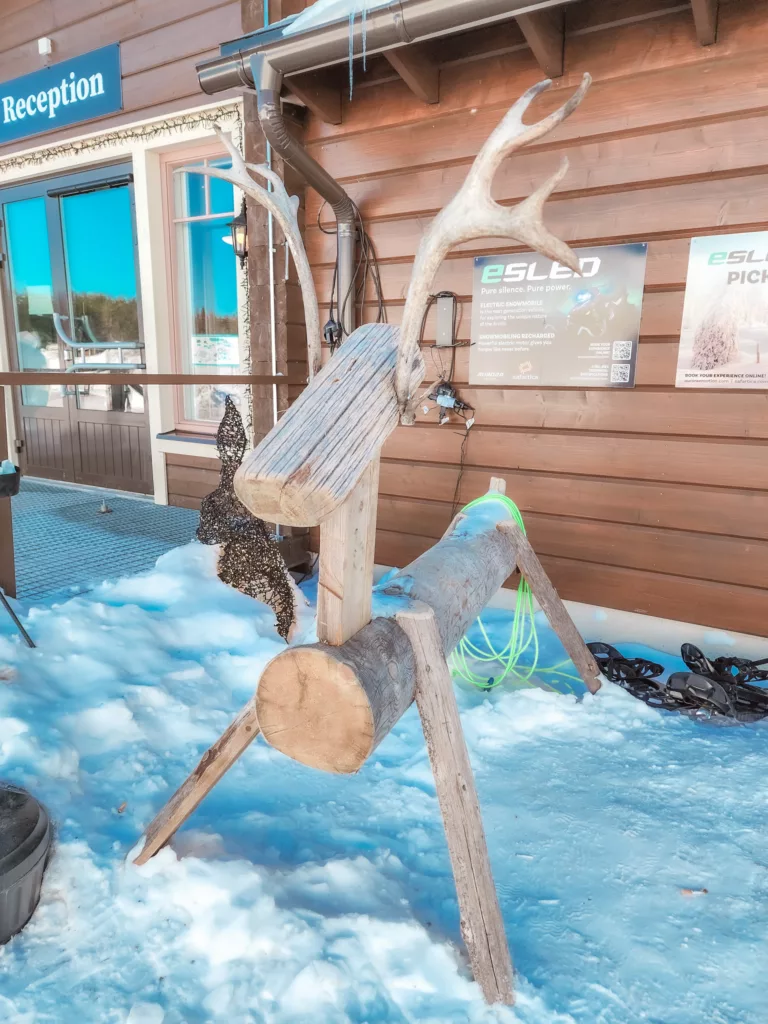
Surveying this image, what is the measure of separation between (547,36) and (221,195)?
282 centimetres

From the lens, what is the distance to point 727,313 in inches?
112

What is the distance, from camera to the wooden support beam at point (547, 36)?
271cm

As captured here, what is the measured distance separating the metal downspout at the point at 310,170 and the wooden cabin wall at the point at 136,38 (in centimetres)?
155

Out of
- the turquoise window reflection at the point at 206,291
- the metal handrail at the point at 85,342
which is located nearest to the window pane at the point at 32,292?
the metal handrail at the point at 85,342

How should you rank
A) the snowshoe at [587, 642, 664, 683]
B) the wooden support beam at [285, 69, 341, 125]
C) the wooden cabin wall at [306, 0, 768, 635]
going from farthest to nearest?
the wooden support beam at [285, 69, 341, 125] → the snowshoe at [587, 642, 664, 683] → the wooden cabin wall at [306, 0, 768, 635]

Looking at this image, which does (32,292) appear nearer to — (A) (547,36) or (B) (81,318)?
(B) (81,318)

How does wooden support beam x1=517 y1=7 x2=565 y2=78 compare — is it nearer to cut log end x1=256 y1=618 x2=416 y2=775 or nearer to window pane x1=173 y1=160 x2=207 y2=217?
cut log end x1=256 y1=618 x2=416 y2=775

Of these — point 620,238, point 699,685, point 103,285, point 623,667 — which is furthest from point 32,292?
point 699,685

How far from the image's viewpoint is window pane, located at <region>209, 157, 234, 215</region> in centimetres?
478

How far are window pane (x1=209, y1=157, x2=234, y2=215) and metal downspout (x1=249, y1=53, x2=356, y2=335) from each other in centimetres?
151

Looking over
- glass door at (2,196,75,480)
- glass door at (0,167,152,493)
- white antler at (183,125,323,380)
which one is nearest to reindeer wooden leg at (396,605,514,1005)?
white antler at (183,125,323,380)

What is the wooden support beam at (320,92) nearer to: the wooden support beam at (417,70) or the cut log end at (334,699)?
the wooden support beam at (417,70)

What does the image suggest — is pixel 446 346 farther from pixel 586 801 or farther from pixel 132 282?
pixel 132 282

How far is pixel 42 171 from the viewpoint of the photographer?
5535 mm
